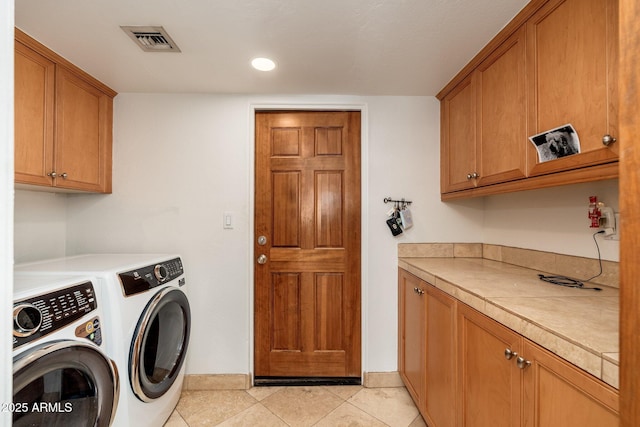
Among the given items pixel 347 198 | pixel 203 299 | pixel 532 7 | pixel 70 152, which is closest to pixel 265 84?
pixel 347 198

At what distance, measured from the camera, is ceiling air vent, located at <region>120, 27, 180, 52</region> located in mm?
1370

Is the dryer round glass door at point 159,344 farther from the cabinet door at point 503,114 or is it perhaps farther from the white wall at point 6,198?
the cabinet door at point 503,114

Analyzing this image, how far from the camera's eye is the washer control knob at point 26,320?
867mm

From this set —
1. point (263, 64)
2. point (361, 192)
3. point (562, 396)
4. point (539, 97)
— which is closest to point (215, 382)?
point (361, 192)

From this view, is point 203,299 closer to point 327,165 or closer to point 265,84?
point 327,165

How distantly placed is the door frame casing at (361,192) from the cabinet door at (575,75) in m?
1.05

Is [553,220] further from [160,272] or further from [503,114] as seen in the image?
[160,272]

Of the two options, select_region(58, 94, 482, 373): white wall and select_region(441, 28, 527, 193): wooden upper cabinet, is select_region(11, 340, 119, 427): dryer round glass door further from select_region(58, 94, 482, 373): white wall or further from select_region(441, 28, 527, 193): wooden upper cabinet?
select_region(441, 28, 527, 193): wooden upper cabinet

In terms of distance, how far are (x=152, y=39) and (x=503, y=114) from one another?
5.93 ft

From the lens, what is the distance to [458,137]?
186 cm

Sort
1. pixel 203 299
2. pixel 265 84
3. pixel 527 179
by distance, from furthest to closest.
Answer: pixel 203 299 → pixel 265 84 → pixel 527 179

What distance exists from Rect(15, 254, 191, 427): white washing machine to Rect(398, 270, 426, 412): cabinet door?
1.45 m

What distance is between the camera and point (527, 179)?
1.27 m

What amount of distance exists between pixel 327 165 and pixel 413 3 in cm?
→ 111
